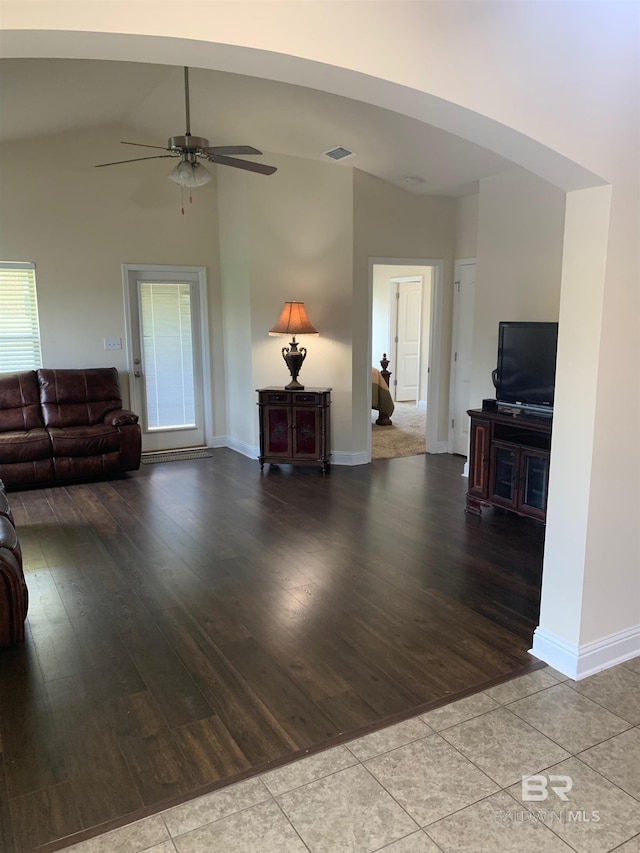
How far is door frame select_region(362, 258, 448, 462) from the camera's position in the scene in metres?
Answer: 6.14

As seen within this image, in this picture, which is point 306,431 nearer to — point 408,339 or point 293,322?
point 293,322

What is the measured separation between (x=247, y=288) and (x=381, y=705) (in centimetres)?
478

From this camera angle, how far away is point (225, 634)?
304cm

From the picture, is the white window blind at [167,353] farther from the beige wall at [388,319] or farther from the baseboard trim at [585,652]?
the baseboard trim at [585,652]

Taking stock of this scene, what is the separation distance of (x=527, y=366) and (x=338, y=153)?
2.58 meters

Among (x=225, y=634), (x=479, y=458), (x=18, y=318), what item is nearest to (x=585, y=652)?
(x=225, y=634)

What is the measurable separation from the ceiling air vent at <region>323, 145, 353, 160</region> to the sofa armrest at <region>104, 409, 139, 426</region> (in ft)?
9.98

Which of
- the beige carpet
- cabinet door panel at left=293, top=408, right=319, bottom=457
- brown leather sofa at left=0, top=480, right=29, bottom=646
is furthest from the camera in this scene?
the beige carpet

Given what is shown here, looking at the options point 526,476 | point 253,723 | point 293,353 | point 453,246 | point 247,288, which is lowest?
point 253,723

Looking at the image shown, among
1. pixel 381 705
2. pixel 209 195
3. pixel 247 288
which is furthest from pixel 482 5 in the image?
pixel 209 195

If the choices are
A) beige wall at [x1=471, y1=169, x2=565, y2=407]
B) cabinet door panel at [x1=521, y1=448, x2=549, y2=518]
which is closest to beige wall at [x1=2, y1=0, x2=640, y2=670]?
cabinet door panel at [x1=521, y1=448, x2=549, y2=518]

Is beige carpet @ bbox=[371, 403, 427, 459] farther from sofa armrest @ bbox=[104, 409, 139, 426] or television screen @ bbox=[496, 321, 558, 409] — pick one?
sofa armrest @ bbox=[104, 409, 139, 426]

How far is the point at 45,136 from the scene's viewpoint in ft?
19.4

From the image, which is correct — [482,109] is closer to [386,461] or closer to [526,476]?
[526,476]
